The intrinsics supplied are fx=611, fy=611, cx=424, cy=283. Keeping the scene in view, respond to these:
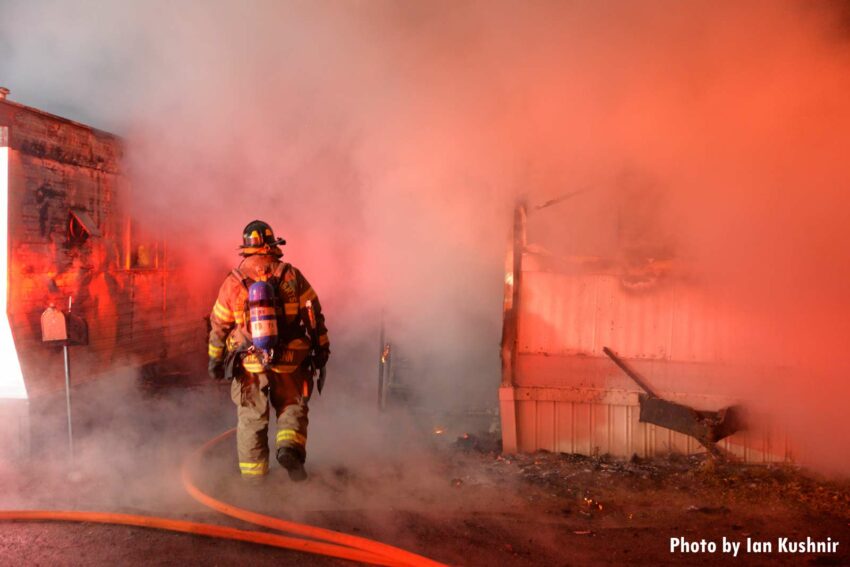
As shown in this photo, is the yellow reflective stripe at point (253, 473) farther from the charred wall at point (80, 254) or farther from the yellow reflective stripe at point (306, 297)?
the charred wall at point (80, 254)

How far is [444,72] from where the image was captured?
5.14m

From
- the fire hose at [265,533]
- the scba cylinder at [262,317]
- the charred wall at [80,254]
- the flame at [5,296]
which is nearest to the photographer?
the fire hose at [265,533]

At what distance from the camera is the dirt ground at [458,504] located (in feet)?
10.3

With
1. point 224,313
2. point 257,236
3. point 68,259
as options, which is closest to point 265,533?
point 224,313

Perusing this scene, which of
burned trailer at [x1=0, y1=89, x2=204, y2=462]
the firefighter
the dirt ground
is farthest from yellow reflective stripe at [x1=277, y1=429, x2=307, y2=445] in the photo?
burned trailer at [x1=0, y1=89, x2=204, y2=462]

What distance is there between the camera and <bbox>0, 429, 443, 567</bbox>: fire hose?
9.96 feet

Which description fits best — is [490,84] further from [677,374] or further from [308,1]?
[677,374]

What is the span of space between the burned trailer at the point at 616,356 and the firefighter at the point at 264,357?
156cm

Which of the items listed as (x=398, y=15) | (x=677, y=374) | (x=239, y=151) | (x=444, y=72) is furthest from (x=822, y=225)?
(x=239, y=151)

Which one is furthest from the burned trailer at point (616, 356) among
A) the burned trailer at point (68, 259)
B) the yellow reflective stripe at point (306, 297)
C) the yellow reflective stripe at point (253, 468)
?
the burned trailer at point (68, 259)

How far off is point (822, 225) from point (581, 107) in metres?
1.88

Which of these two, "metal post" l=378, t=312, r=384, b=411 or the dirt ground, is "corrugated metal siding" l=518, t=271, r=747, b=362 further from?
"metal post" l=378, t=312, r=384, b=411

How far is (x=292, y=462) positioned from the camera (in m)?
3.93

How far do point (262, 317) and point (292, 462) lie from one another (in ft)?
3.14
